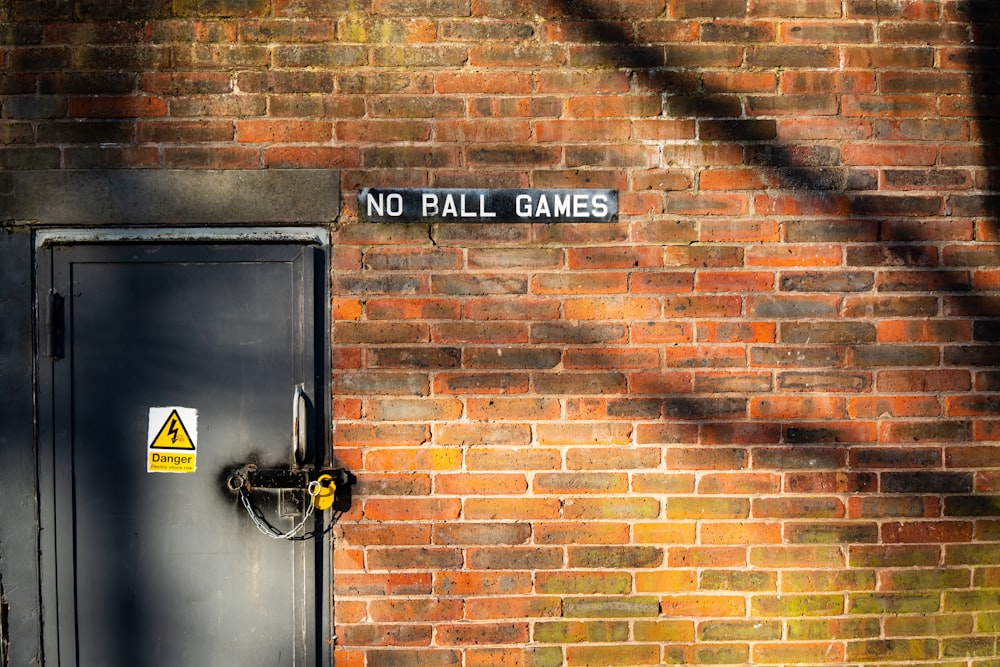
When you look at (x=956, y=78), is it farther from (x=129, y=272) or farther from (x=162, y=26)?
(x=129, y=272)

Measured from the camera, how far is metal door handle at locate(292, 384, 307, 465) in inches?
106

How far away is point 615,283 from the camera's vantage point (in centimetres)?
275

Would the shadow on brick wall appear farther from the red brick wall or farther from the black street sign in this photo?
the black street sign

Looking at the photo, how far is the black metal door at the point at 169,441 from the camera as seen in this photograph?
2.71 metres

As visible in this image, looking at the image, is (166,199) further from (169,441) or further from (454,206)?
(454,206)

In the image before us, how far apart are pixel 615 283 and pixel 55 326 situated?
211cm

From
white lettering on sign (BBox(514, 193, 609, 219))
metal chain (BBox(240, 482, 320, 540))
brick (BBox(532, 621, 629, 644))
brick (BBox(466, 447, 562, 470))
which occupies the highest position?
white lettering on sign (BBox(514, 193, 609, 219))

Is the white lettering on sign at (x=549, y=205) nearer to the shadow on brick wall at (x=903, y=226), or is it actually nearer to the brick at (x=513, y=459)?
the shadow on brick wall at (x=903, y=226)

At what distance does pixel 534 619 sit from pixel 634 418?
860mm

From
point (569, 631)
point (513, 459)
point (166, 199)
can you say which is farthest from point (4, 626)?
point (569, 631)

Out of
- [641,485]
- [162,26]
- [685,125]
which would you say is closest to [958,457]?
[641,485]

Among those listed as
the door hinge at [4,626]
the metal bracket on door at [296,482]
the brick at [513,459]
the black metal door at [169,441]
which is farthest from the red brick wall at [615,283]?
the door hinge at [4,626]

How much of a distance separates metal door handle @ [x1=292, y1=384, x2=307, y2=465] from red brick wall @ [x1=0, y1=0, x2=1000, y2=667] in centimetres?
13

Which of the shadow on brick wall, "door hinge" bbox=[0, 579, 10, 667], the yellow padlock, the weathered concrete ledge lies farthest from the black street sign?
"door hinge" bbox=[0, 579, 10, 667]
